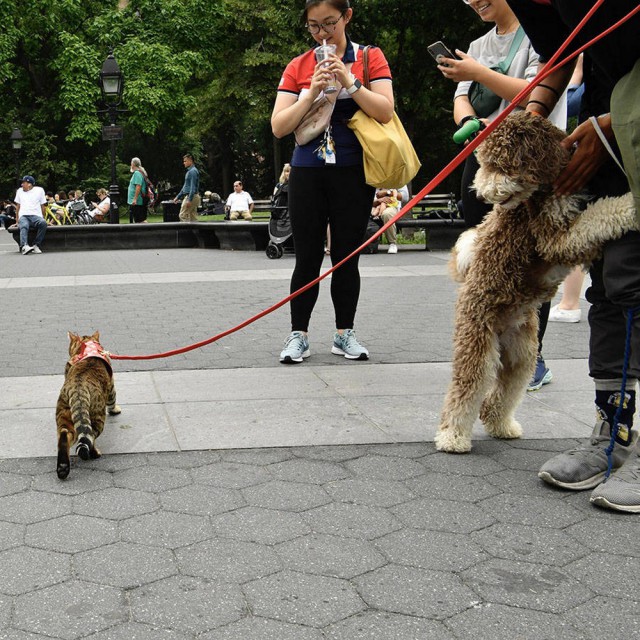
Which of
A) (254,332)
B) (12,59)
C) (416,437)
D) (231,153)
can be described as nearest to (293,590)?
(416,437)

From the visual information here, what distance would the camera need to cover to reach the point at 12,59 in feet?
131

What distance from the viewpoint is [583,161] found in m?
2.92

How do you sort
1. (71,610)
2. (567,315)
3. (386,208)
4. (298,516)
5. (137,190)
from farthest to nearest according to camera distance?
(137,190)
(386,208)
(567,315)
(298,516)
(71,610)

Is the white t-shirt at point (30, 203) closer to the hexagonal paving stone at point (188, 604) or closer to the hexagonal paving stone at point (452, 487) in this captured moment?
the hexagonal paving stone at point (452, 487)

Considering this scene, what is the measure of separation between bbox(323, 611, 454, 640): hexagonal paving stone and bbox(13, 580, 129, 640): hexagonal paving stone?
1.86 feet

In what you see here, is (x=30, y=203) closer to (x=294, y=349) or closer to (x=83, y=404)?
(x=294, y=349)

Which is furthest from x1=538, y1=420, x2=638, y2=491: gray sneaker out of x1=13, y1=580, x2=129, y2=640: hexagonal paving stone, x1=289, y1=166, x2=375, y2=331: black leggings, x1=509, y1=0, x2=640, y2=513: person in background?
x1=289, y1=166, x2=375, y2=331: black leggings

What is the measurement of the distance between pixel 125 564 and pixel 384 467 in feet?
4.00

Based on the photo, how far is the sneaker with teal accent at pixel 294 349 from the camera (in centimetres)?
543

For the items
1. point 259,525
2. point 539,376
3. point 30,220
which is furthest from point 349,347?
point 30,220

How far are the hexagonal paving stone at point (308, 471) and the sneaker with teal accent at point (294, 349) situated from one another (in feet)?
6.47

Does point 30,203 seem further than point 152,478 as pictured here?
Yes

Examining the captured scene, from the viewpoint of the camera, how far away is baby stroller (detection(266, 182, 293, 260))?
562 inches

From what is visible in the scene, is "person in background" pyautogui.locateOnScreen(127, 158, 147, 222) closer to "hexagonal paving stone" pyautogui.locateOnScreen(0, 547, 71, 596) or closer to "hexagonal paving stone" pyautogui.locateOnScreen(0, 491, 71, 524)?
"hexagonal paving stone" pyautogui.locateOnScreen(0, 491, 71, 524)
